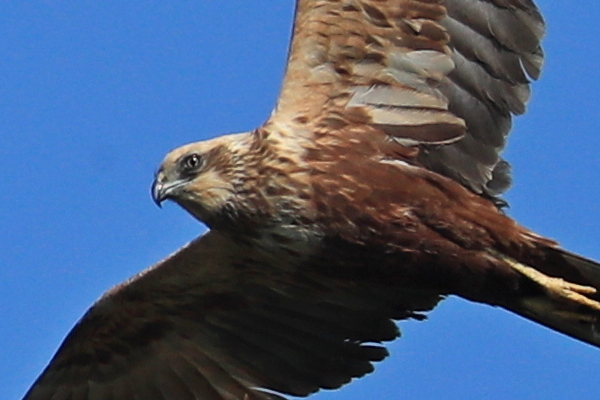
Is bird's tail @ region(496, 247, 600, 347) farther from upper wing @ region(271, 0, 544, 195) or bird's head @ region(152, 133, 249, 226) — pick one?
bird's head @ region(152, 133, 249, 226)

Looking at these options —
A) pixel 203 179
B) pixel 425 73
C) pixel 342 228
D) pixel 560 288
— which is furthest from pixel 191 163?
pixel 560 288

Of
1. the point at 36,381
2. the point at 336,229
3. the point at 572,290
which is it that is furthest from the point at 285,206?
the point at 36,381

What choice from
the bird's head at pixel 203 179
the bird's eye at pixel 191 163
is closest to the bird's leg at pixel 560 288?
the bird's head at pixel 203 179

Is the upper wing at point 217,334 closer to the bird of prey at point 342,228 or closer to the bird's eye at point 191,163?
the bird of prey at point 342,228

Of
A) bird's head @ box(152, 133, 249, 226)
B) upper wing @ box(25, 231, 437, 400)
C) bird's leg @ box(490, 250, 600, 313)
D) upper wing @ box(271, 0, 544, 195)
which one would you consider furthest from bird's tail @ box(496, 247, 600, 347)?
bird's head @ box(152, 133, 249, 226)

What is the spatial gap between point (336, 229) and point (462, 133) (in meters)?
1.37

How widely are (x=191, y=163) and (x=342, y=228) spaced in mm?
1075

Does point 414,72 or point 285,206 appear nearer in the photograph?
point 285,206

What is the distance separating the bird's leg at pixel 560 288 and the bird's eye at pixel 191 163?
198cm

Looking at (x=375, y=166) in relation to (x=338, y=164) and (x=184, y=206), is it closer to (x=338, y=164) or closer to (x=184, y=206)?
(x=338, y=164)

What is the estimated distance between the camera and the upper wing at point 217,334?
11.9m

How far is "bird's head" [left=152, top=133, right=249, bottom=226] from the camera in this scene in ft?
34.8

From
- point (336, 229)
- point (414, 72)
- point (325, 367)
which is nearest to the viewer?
point (336, 229)

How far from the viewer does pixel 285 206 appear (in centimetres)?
1054
